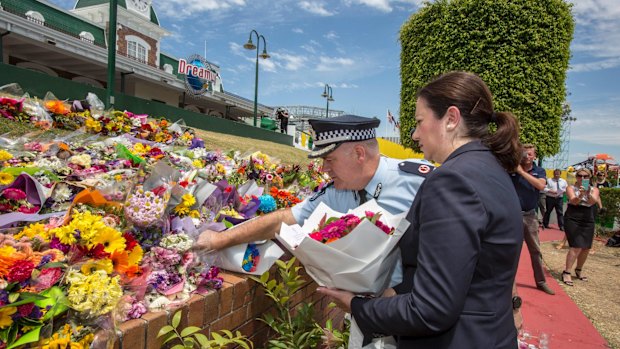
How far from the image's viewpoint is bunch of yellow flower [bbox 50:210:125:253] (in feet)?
4.50

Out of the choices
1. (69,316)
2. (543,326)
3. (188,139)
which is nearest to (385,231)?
(69,316)

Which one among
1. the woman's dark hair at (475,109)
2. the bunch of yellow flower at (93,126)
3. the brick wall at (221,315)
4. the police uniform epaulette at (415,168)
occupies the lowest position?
the brick wall at (221,315)

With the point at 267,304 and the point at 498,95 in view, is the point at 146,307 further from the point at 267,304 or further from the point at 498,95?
the point at 498,95

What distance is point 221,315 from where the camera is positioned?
1.79m

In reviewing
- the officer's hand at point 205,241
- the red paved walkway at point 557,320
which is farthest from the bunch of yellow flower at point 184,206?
the red paved walkway at point 557,320

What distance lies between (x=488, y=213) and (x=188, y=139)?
5191 millimetres

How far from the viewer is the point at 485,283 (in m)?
1.12

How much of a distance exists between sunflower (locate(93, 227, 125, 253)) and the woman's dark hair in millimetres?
1245

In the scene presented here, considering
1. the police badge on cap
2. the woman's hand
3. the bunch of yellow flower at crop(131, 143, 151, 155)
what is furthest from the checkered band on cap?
the bunch of yellow flower at crop(131, 143, 151, 155)

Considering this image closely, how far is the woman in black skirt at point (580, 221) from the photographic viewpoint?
567 cm

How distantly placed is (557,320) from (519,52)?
7.28 m

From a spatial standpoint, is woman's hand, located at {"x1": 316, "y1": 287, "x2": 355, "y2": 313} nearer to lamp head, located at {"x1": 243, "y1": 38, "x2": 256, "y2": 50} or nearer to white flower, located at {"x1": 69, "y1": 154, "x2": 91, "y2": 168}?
white flower, located at {"x1": 69, "y1": 154, "x2": 91, "y2": 168}

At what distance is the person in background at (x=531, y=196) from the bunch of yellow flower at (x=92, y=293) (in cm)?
434

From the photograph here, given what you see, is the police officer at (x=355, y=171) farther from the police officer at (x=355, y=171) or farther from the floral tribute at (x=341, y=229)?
the floral tribute at (x=341, y=229)
